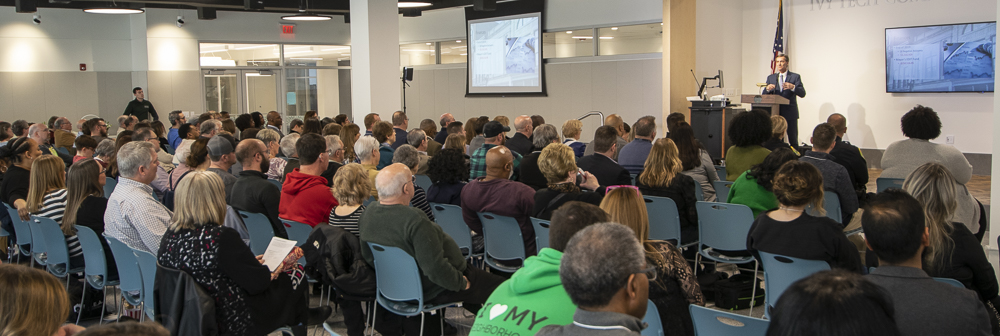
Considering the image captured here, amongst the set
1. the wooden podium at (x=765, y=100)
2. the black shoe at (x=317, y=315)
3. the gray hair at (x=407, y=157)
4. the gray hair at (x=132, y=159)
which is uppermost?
the wooden podium at (x=765, y=100)

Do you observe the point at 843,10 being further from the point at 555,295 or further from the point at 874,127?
the point at 555,295

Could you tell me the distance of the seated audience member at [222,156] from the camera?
15.6 feet

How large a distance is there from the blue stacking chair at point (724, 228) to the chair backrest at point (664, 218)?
14 cm

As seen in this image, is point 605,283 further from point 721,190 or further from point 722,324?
point 721,190

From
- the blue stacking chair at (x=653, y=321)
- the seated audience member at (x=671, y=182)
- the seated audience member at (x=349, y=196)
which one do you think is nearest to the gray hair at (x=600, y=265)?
the blue stacking chair at (x=653, y=321)

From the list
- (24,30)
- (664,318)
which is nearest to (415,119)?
(24,30)

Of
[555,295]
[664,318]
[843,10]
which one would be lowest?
[664,318]

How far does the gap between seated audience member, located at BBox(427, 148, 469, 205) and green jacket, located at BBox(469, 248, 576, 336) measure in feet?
9.08

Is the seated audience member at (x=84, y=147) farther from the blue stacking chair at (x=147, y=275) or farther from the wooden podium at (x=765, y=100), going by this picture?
the wooden podium at (x=765, y=100)

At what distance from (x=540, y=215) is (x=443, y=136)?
180 inches

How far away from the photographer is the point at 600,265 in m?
1.66

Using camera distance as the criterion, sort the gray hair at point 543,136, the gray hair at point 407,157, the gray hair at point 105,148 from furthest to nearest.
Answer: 1. the gray hair at point 543,136
2. the gray hair at point 105,148
3. the gray hair at point 407,157

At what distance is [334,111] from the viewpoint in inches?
702

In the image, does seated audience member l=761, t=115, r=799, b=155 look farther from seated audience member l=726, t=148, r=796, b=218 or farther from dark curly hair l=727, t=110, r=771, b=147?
seated audience member l=726, t=148, r=796, b=218
